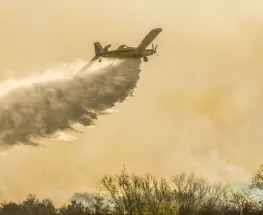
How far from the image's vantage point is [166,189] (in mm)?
89312

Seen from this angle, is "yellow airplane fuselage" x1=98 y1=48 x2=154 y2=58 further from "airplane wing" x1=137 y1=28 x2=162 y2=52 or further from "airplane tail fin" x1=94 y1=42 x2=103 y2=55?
"airplane tail fin" x1=94 y1=42 x2=103 y2=55

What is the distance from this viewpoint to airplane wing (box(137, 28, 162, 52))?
60.2m

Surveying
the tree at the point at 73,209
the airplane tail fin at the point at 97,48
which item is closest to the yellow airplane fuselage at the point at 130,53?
the airplane tail fin at the point at 97,48

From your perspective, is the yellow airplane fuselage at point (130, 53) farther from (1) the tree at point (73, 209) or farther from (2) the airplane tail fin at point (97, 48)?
(1) the tree at point (73, 209)

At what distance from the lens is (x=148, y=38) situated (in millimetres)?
61969

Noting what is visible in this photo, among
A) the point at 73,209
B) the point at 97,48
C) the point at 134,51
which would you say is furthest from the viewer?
the point at 73,209

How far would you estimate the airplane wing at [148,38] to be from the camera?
60234mm

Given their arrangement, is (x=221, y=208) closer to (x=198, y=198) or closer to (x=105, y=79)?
(x=198, y=198)

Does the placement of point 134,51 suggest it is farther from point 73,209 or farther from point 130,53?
point 73,209

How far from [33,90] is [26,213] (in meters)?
115

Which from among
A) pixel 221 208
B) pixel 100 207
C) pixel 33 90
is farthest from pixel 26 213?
pixel 33 90

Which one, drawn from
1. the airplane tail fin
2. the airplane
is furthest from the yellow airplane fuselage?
the airplane tail fin

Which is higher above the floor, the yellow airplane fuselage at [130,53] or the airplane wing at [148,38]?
the airplane wing at [148,38]

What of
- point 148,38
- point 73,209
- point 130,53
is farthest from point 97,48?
point 73,209
